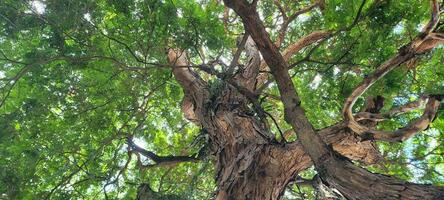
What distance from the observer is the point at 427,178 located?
472cm

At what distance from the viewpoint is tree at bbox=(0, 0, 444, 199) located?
125 inches

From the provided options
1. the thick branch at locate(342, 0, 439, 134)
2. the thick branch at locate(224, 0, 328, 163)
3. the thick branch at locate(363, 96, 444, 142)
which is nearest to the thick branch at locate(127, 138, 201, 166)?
the thick branch at locate(224, 0, 328, 163)

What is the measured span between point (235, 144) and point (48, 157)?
2551 millimetres

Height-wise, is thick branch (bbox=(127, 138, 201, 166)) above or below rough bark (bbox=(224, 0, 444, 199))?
above

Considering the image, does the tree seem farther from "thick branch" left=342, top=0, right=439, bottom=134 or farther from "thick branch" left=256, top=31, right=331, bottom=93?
"thick branch" left=256, top=31, right=331, bottom=93

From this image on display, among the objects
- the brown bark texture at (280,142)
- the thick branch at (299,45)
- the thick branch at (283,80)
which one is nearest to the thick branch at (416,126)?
the brown bark texture at (280,142)

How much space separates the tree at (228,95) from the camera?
3.16 metres

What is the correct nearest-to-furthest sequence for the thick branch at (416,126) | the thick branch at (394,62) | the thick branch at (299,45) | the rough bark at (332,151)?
the rough bark at (332,151), the thick branch at (416,126), the thick branch at (394,62), the thick branch at (299,45)

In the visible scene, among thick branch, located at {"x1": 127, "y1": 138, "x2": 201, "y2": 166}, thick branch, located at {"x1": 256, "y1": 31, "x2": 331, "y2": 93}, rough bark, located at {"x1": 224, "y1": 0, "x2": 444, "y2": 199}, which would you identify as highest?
thick branch, located at {"x1": 256, "y1": 31, "x2": 331, "y2": 93}

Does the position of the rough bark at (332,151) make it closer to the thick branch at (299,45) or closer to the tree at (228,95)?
the tree at (228,95)

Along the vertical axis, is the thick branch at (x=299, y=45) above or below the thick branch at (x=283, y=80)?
above

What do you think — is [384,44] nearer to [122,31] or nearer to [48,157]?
[122,31]

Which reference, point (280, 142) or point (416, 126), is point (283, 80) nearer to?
point (280, 142)

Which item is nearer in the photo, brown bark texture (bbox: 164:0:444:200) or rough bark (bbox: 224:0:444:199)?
rough bark (bbox: 224:0:444:199)
